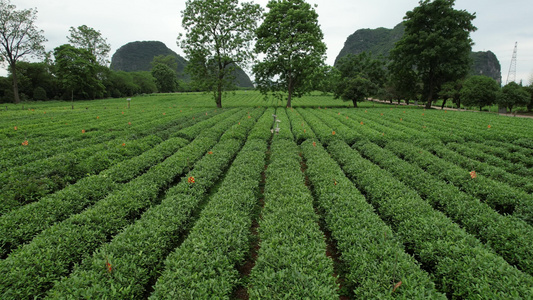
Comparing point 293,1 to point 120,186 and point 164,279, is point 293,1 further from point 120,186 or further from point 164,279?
point 164,279

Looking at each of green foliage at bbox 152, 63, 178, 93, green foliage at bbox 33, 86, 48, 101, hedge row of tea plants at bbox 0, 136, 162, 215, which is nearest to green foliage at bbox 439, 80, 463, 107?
hedge row of tea plants at bbox 0, 136, 162, 215

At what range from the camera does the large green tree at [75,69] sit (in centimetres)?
4731

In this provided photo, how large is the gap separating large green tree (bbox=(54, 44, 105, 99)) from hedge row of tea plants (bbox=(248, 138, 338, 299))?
198ft

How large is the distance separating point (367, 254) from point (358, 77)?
40338 mm

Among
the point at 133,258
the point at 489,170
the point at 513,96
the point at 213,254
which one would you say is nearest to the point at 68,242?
the point at 133,258

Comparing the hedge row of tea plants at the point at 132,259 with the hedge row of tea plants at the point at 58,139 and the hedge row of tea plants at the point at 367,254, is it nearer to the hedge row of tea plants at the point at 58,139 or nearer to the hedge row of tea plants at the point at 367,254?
the hedge row of tea plants at the point at 367,254

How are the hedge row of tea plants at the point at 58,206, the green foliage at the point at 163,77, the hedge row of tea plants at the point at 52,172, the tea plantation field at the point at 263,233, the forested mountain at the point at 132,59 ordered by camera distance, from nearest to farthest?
the tea plantation field at the point at 263,233 → the hedge row of tea plants at the point at 58,206 → the hedge row of tea plants at the point at 52,172 → the green foliage at the point at 163,77 → the forested mountain at the point at 132,59

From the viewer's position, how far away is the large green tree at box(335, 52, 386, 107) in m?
38.4

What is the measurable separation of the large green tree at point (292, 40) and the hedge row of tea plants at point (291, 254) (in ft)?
93.9

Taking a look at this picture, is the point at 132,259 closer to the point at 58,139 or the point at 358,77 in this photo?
the point at 58,139

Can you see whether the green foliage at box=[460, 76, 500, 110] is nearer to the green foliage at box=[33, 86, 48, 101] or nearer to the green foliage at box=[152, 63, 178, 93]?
the green foliage at box=[33, 86, 48, 101]

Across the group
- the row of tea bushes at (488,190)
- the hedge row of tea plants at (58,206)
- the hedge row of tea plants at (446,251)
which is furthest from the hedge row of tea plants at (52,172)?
the row of tea bushes at (488,190)

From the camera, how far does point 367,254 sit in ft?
13.5

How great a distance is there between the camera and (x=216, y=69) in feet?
113
